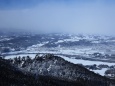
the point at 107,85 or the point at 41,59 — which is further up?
the point at 41,59

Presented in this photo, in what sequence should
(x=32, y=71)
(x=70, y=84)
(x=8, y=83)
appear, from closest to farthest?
(x=8, y=83)
(x=70, y=84)
(x=32, y=71)

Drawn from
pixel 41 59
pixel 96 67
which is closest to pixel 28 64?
pixel 41 59

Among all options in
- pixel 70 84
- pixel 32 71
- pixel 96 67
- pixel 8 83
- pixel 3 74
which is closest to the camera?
pixel 8 83

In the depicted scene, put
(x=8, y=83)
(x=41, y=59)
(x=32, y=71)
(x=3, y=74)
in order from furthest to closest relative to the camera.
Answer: (x=41, y=59) → (x=32, y=71) → (x=3, y=74) → (x=8, y=83)

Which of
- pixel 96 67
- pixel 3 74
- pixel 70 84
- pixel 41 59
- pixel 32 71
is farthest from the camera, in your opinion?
pixel 96 67

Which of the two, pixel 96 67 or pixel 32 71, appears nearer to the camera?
pixel 32 71

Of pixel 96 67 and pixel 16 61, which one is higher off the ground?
pixel 16 61

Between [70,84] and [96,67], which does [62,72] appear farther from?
[96,67]

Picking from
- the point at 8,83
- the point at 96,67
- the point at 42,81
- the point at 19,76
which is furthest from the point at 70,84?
the point at 96,67

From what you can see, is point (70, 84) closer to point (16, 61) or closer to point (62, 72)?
point (62, 72)
